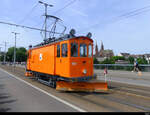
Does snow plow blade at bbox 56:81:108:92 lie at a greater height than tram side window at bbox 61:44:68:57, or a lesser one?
lesser

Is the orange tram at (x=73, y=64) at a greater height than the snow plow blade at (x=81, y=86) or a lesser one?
greater

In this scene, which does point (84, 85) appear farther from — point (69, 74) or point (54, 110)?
point (54, 110)

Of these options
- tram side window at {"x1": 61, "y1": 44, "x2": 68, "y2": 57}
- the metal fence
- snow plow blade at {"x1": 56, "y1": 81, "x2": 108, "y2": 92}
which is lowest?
snow plow blade at {"x1": 56, "y1": 81, "x2": 108, "y2": 92}

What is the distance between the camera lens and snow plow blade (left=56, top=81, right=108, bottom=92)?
8.34 metres

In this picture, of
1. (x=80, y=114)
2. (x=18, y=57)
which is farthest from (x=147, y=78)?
(x=18, y=57)

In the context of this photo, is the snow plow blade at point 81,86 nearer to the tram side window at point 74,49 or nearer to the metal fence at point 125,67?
the tram side window at point 74,49

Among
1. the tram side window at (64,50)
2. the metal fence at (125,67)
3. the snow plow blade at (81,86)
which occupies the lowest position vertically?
the snow plow blade at (81,86)

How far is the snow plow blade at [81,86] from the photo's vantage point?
8.34 meters

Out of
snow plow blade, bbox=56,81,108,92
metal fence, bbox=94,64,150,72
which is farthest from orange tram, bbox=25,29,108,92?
metal fence, bbox=94,64,150,72

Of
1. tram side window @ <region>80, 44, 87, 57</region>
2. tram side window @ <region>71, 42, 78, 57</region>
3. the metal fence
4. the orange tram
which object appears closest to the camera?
the orange tram

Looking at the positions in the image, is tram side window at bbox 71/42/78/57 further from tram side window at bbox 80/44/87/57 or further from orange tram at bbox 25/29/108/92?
tram side window at bbox 80/44/87/57

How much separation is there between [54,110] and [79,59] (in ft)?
12.9

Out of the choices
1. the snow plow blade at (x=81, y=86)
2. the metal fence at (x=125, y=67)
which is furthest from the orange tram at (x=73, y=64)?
the metal fence at (x=125, y=67)

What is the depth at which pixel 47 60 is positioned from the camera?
10633mm
